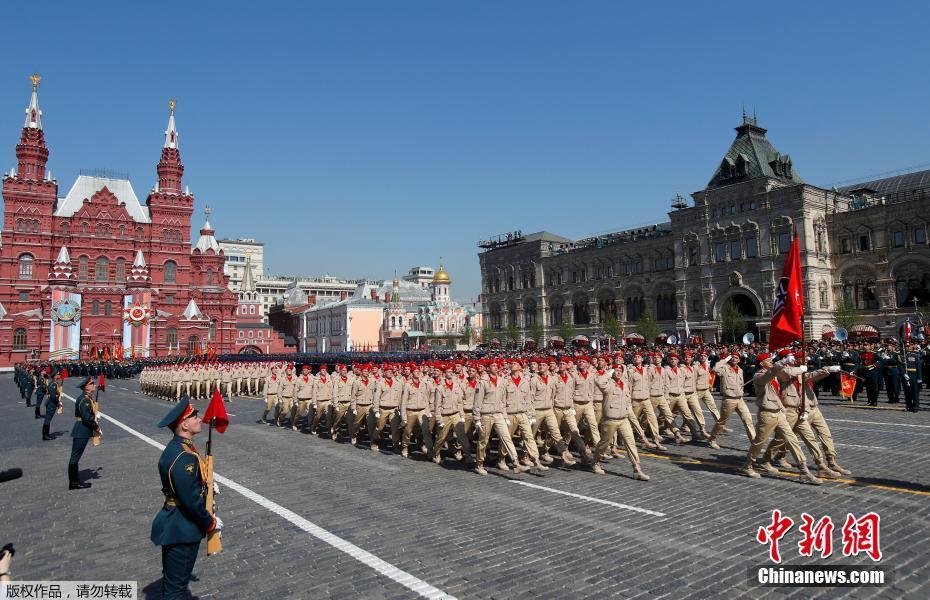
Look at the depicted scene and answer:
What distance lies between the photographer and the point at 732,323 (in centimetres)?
4462

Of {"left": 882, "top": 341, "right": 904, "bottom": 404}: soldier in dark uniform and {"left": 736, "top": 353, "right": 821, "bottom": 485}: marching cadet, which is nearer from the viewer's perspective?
{"left": 736, "top": 353, "right": 821, "bottom": 485}: marching cadet

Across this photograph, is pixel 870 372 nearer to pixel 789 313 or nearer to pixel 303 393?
pixel 789 313

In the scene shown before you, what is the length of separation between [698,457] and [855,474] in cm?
257

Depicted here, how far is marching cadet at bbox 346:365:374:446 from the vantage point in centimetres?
1366

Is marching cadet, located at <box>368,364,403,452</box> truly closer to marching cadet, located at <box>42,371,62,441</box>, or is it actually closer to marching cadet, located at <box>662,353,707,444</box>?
marching cadet, located at <box>662,353,707,444</box>

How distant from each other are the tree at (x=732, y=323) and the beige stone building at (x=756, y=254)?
64 centimetres

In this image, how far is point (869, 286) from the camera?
1690 inches

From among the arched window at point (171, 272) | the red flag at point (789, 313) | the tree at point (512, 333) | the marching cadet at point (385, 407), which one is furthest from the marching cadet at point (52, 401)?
the arched window at point (171, 272)

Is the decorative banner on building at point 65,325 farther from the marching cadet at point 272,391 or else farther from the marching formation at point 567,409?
the marching formation at point 567,409

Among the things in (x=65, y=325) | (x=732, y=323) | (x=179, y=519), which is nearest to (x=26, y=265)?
(x=65, y=325)

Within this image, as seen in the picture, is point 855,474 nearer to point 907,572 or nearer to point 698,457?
point 698,457

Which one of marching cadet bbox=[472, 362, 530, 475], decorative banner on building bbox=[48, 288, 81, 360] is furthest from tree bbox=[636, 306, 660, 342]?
decorative banner on building bbox=[48, 288, 81, 360]

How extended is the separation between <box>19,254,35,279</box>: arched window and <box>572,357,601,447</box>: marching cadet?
66051 millimetres

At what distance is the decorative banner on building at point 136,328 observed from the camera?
58000 millimetres
